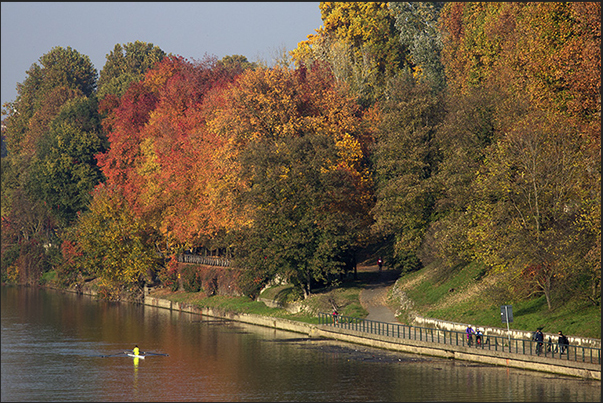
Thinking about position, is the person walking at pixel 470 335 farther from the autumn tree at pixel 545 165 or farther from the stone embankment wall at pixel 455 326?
the autumn tree at pixel 545 165

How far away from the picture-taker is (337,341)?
54.9m

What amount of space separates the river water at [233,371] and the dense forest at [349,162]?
25.9 feet

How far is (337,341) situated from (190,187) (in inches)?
1269

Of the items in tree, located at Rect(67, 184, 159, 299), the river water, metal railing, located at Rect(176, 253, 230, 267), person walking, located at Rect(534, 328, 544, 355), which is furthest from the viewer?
tree, located at Rect(67, 184, 159, 299)

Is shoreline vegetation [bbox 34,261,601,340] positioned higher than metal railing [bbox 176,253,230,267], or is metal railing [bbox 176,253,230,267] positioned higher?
metal railing [bbox 176,253,230,267]

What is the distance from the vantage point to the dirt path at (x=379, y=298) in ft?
190

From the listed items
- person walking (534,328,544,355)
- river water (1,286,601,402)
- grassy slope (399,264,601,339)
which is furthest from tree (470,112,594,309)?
river water (1,286,601,402)

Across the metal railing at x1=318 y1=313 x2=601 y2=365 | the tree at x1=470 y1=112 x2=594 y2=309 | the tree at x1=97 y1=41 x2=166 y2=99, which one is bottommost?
the metal railing at x1=318 y1=313 x2=601 y2=365

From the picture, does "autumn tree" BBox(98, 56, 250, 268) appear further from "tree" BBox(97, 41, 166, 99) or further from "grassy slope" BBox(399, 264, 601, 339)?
"tree" BBox(97, 41, 166, 99)

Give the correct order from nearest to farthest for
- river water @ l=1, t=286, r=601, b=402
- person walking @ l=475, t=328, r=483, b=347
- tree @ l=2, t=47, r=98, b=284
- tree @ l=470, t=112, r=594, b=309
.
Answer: river water @ l=1, t=286, r=601, b=402 < tree @ l=470, t=112, r=594, b=309 < person walking @ l=475, t=328, r=483, b=347 < tree @ l=2, t=47, r=98, b=284

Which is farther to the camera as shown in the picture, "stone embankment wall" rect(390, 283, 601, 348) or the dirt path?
the dirt path

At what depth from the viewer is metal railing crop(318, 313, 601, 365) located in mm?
40500

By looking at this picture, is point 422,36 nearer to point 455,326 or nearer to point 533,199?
point 533,199

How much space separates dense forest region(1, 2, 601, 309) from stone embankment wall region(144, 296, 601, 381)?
4.12 meters
